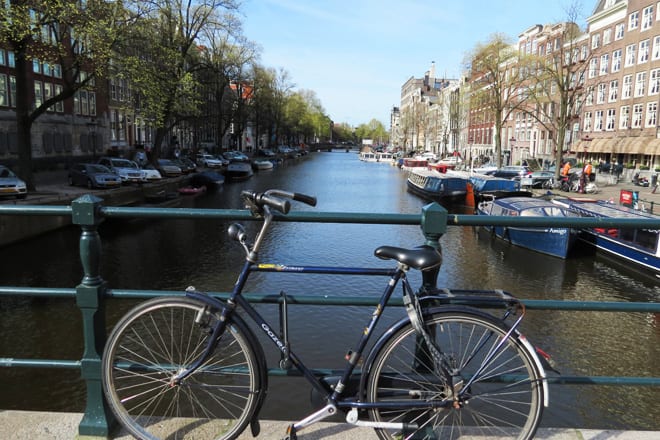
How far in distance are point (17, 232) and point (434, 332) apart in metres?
20.9

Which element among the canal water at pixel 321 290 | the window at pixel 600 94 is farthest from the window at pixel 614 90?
the canal water at pixel 321 290

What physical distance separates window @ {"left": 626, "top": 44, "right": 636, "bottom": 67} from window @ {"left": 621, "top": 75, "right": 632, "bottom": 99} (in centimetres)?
108

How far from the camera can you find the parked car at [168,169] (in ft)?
136

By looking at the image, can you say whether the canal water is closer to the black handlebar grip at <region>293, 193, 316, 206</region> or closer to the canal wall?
the canal wall

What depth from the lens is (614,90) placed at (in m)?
46.8

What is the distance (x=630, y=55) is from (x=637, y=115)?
552cm

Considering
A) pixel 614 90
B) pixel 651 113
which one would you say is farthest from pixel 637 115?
pixel 614 90

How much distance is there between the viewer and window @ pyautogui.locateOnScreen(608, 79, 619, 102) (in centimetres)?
4644

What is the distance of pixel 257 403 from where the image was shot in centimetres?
284

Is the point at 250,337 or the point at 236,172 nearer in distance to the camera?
the point at 250,337

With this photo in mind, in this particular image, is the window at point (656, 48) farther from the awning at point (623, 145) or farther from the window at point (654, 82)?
the awning at point (623, 145)

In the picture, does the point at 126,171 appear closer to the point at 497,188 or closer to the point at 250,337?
the point at 497,188

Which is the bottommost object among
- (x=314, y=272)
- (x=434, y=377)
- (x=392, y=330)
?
(x=434, y=377)

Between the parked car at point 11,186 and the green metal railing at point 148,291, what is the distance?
20660 millimetres
